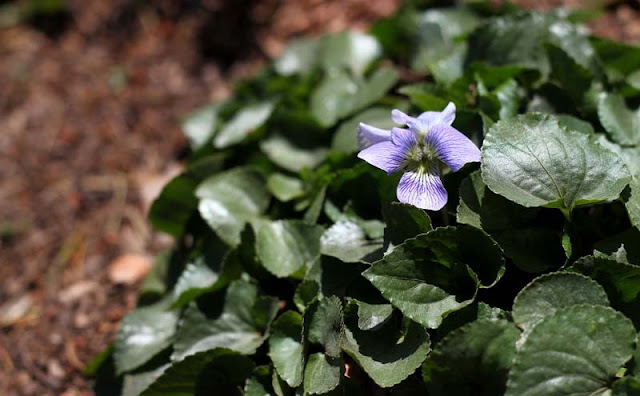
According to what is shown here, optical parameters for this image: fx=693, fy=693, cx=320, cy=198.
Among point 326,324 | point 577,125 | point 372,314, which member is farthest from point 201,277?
point 577,125

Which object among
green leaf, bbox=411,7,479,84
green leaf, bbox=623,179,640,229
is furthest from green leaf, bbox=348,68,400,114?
green leaf, bbox=623,179,640,229

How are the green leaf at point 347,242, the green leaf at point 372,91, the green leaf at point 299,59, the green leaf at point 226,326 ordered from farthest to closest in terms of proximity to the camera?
the green leaf at point 299,59 → the green leaf at point 372,91 → the green leaf at point 226,326 → the green leaf at point 347,242

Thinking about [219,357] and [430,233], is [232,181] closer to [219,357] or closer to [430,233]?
[219,357]

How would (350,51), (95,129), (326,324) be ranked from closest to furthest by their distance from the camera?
(326,324)
(350,51)
(95,129)

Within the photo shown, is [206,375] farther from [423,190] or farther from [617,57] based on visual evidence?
[617,57]

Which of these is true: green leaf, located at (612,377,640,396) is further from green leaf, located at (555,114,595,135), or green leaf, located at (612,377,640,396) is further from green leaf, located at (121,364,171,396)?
green leaf, located at (121,364,171,396)

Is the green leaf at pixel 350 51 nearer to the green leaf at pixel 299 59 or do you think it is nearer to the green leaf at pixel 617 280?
the green leaf at pixel 299 59

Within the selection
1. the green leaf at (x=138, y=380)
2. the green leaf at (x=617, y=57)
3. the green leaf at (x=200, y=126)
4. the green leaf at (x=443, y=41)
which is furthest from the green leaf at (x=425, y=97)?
the green leaf at (x=138, y=380)
